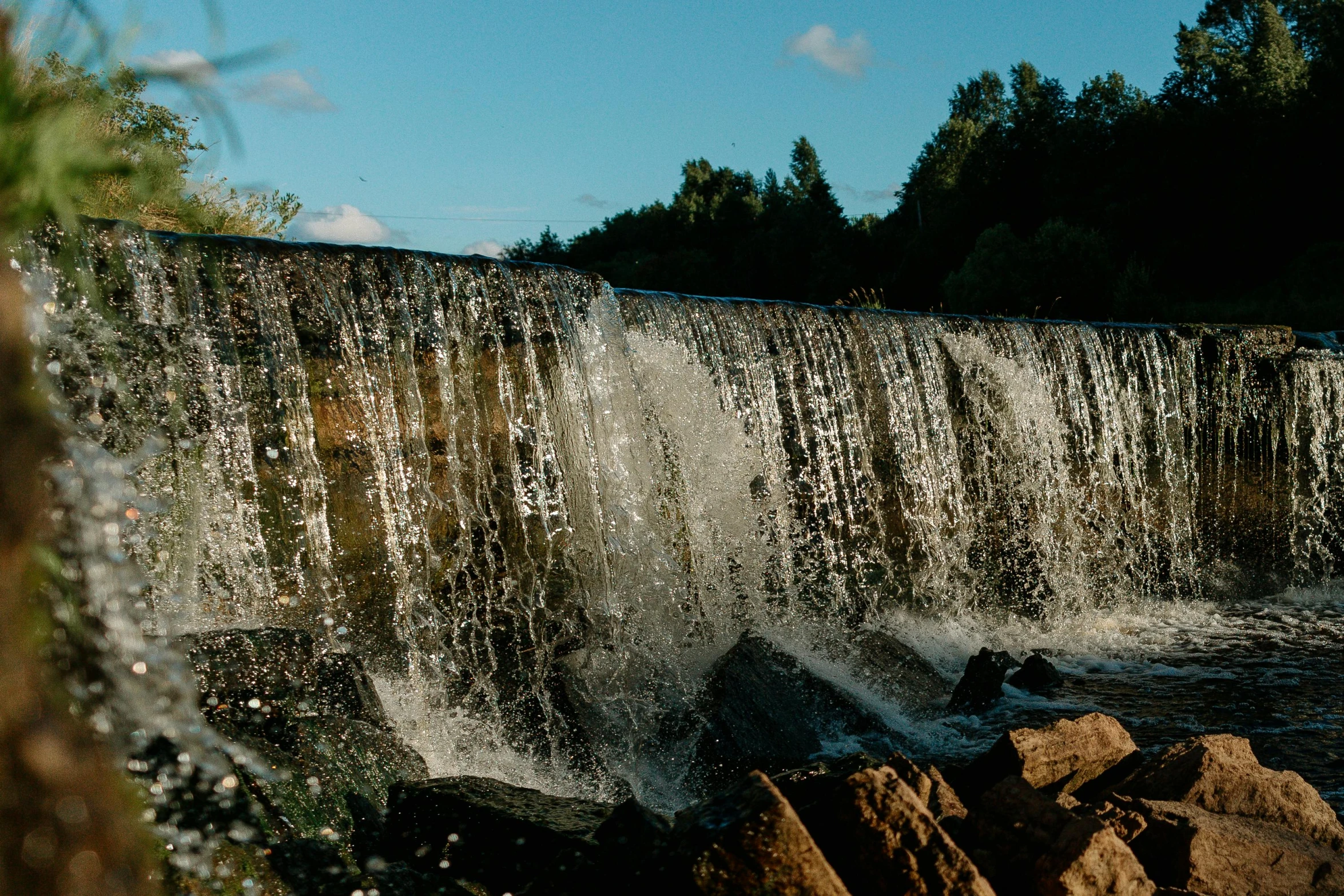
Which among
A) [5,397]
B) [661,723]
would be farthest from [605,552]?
[5,397]

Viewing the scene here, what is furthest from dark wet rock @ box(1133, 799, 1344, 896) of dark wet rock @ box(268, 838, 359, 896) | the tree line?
the tree line

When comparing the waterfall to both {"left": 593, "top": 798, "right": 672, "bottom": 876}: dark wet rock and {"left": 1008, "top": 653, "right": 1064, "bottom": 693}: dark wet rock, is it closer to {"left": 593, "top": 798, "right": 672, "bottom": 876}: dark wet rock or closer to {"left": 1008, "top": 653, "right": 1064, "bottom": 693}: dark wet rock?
{"left": 1008, "top": 653, "right": 1064, "bottom": 693}: dark wet rock

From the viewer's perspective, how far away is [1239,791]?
13.2 ft

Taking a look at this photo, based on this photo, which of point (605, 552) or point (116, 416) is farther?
point (605, 552)

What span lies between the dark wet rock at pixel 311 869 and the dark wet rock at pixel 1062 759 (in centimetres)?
234

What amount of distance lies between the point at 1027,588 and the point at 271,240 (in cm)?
708

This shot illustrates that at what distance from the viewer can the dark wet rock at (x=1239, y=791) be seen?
3951mm

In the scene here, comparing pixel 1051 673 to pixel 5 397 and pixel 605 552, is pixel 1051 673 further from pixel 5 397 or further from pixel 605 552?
pixel 5 397

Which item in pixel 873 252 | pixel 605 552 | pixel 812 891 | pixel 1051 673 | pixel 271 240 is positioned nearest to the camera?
pixel 812 891

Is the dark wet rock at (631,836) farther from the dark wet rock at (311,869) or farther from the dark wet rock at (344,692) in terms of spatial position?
the dark wet rock at (344,692)

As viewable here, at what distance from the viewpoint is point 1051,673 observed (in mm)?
7152

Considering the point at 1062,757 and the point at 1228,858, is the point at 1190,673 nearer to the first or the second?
the point at 1062,757

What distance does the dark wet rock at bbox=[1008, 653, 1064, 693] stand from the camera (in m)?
7.07

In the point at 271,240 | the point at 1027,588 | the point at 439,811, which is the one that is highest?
the point at 271,240
